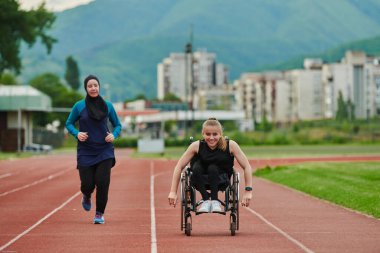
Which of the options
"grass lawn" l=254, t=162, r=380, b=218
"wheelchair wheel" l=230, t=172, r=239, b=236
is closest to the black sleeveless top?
"wheelchair wheel" l=230, t=172, r=239, b=236

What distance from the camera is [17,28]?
3179 inches

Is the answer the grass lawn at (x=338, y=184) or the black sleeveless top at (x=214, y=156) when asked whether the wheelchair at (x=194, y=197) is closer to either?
the black sleeveless top at (x=214, y=156)

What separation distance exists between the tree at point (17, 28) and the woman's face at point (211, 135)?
192 feet

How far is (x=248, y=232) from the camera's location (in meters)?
17.5

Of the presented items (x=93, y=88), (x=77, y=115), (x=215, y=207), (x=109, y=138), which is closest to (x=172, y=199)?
(x=215, y=207)

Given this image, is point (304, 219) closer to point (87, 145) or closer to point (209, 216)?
point (209, 216)

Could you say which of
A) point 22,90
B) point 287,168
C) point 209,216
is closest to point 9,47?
point 22,90

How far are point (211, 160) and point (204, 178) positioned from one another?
0.89ft

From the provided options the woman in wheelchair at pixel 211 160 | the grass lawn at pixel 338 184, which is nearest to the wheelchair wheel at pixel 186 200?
the woman in wheelchair at pixel 211 160

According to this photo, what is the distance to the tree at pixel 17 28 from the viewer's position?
77.6 meters

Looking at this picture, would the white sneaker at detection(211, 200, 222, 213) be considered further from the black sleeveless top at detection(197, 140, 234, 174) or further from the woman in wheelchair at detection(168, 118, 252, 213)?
the black sleeveless top at detection(197, 140, 234, 174)

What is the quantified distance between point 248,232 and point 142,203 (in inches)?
320

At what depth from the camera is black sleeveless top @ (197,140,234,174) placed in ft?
54.4

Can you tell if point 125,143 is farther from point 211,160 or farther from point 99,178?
point 211,160
